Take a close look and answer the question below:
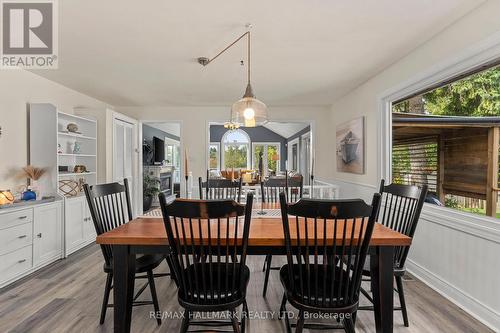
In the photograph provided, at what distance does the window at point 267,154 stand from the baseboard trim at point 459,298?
30.3 feet

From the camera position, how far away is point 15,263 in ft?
9.18

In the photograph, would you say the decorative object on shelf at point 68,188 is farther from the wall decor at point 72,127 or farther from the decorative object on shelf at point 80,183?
the wall decor at point 72,127

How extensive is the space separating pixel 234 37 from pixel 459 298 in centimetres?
313

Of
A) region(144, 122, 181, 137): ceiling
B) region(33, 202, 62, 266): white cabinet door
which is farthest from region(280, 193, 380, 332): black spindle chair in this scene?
region(144, 122, 181, 137): ceiling

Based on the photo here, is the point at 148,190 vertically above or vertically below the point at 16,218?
below

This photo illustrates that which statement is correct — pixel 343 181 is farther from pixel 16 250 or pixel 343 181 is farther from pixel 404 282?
pixel 16 250

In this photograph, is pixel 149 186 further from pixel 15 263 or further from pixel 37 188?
pixel 15 263

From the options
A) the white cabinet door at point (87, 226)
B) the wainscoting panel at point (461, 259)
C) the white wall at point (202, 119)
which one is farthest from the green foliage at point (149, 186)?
the wainscoting panel at point (461, 259)

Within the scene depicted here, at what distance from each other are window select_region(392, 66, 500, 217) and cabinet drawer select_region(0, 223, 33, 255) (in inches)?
175

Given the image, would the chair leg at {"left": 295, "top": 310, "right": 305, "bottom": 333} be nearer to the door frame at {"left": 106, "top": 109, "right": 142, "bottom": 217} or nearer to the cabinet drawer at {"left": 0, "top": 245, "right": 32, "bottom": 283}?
the cabinet drawer at {"left": 0, "top": 245, "right": 32, "bottom": 283}

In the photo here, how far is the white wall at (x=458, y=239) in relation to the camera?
204cm

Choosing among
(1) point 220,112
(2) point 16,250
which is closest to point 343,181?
(1) point 220,112

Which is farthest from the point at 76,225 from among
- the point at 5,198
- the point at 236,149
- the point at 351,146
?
the point at 236,149

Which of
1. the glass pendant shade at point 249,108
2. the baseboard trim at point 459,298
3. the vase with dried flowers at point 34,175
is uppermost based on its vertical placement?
the glass pendant shade at point 249,108
